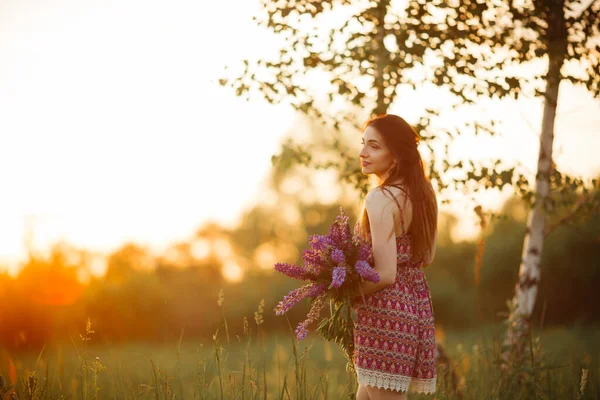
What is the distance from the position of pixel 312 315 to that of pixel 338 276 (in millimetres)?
276

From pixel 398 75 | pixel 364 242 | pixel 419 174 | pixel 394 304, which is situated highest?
pixel 398 75

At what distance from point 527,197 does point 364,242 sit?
3.03 meters

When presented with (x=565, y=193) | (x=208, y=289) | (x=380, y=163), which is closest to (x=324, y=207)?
(x=208, y=289)

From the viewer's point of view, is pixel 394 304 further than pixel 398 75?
No

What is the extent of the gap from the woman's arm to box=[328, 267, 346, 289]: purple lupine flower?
164 mm

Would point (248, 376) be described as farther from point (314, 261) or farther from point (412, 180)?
point (412, 180)

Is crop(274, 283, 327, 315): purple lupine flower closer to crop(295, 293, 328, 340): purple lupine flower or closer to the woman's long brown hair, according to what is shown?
crop(295, 293, 328, 340): purple lupine flower

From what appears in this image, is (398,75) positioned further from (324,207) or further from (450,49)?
(324,207)

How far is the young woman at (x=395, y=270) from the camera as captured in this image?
3.15m

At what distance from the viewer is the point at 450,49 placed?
5461mm

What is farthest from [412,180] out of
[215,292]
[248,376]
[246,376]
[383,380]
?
[215,292]

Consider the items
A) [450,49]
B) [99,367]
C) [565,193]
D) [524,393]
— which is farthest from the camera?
[565,193]

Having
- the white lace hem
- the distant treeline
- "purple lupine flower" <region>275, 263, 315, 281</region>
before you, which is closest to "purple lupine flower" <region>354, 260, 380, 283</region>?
"purple lupine flower" <region>275, 263, 315, 281</region>

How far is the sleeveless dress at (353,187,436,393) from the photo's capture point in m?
3.20
